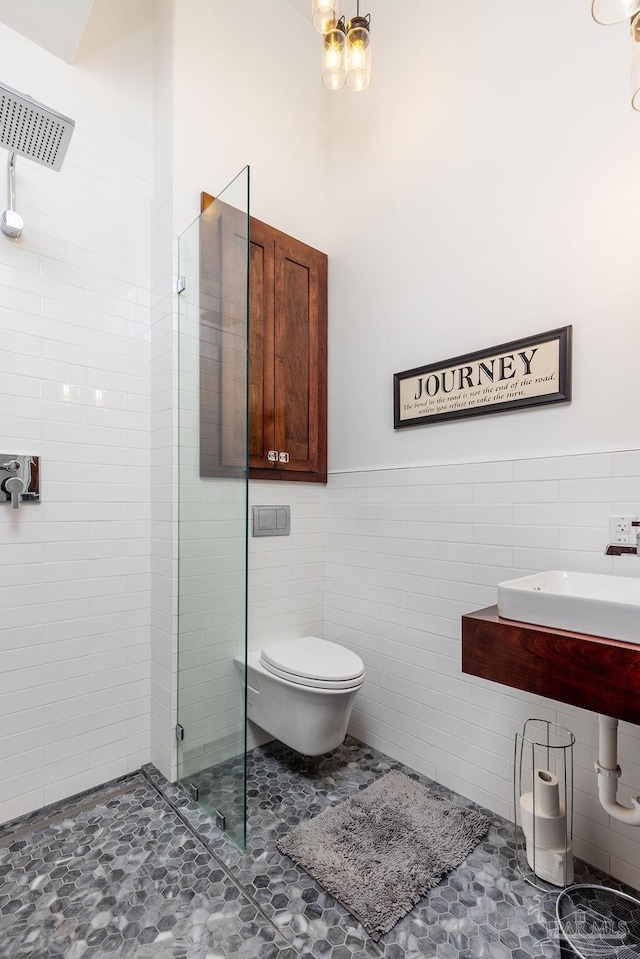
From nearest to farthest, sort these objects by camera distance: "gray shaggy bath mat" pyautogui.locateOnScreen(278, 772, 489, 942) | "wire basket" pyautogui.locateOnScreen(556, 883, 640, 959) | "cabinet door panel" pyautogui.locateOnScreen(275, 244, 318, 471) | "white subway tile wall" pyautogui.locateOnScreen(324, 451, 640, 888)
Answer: "wire basket" pyautogui.locateOnScreen(556, 883, 640, 959), "gray shaggy bath mat" pyautogui.locateOnScreen(278, 772, 489, 942), "white subway tile wall" pyautogui.locateOnScreen(324, 451, 640, 888), "cabinet door panel" pyautogui.locateOnScreen(275, 244, 318, 471)

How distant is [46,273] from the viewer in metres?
1.79

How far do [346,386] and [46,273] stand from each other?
1.34m

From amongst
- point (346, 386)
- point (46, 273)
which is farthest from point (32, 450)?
point (346, 386)

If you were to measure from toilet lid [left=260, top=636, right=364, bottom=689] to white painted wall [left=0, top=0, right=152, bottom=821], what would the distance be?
587mm

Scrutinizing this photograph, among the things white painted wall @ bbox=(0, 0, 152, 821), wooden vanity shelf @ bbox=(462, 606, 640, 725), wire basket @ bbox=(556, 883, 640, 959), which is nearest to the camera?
wooden vanity shelf @ bbox=(462, 606, 640, 725)

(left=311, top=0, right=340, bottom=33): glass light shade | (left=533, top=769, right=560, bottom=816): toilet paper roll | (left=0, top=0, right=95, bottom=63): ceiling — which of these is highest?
(left=0, top=0, right=95, bottom=63): ceiling

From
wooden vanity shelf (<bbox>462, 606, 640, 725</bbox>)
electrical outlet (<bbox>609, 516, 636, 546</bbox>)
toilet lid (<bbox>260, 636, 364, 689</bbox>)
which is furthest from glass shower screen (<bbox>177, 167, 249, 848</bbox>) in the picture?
electrical outlet (<bbox>609, 516, 636, 546</bbox>)

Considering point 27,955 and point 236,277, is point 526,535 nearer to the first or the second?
point 236,277

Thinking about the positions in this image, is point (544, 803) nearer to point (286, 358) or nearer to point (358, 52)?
point (286, 358)

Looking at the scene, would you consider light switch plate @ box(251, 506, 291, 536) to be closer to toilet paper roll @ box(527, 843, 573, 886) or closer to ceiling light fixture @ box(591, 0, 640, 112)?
toilet paper roll @ box(527, 843, 573, 886)

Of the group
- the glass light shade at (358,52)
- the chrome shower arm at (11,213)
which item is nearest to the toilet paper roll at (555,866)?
the glass light shade at (358,52)

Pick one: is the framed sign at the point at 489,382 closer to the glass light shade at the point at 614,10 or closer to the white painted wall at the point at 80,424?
the glass light shade at the point at 614,10

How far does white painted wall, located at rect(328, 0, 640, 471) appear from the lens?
4.88ft

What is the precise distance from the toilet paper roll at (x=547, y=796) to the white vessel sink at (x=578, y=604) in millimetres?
577
